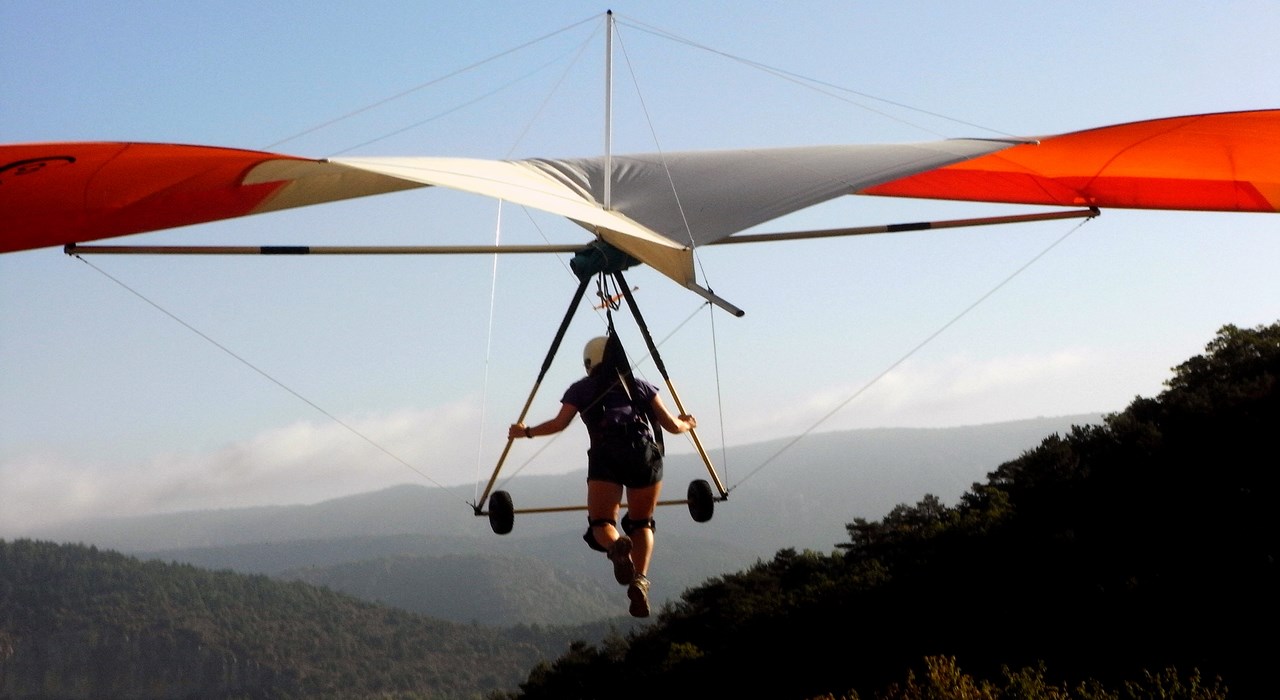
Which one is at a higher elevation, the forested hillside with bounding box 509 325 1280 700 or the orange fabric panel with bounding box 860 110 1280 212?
the orange fabric panel with bounding box 860 110 1280 212

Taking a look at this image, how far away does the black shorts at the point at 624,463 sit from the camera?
7.59 m

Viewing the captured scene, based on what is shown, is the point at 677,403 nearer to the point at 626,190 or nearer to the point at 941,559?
the point at 626,190

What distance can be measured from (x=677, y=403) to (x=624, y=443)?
582 mm

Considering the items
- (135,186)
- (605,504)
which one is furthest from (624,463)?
(135,186)

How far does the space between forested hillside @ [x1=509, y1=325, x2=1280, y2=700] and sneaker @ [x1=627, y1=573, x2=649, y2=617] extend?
10.5 meters

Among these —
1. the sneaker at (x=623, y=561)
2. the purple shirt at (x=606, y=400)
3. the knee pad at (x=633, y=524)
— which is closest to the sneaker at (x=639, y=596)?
the sneaker at (x=623, y=561)

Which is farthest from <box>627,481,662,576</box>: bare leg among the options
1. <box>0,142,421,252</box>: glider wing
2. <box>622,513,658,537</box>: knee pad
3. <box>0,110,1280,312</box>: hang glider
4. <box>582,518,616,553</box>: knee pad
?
<box>0,142,421,252</box>: glider wing

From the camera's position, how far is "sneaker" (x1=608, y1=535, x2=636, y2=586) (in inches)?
281

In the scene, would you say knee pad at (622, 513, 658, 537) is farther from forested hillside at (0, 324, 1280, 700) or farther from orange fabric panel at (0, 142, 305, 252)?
forested hillside at (0, 324, 1280, 700)

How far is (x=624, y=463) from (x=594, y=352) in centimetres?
83

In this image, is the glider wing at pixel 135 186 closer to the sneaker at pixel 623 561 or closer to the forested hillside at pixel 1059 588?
the sneaker at pixel 623 561

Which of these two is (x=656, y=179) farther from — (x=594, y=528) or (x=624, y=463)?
(x=594, y=528)

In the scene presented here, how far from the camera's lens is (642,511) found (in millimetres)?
7629

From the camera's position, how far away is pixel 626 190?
25.2 ft
